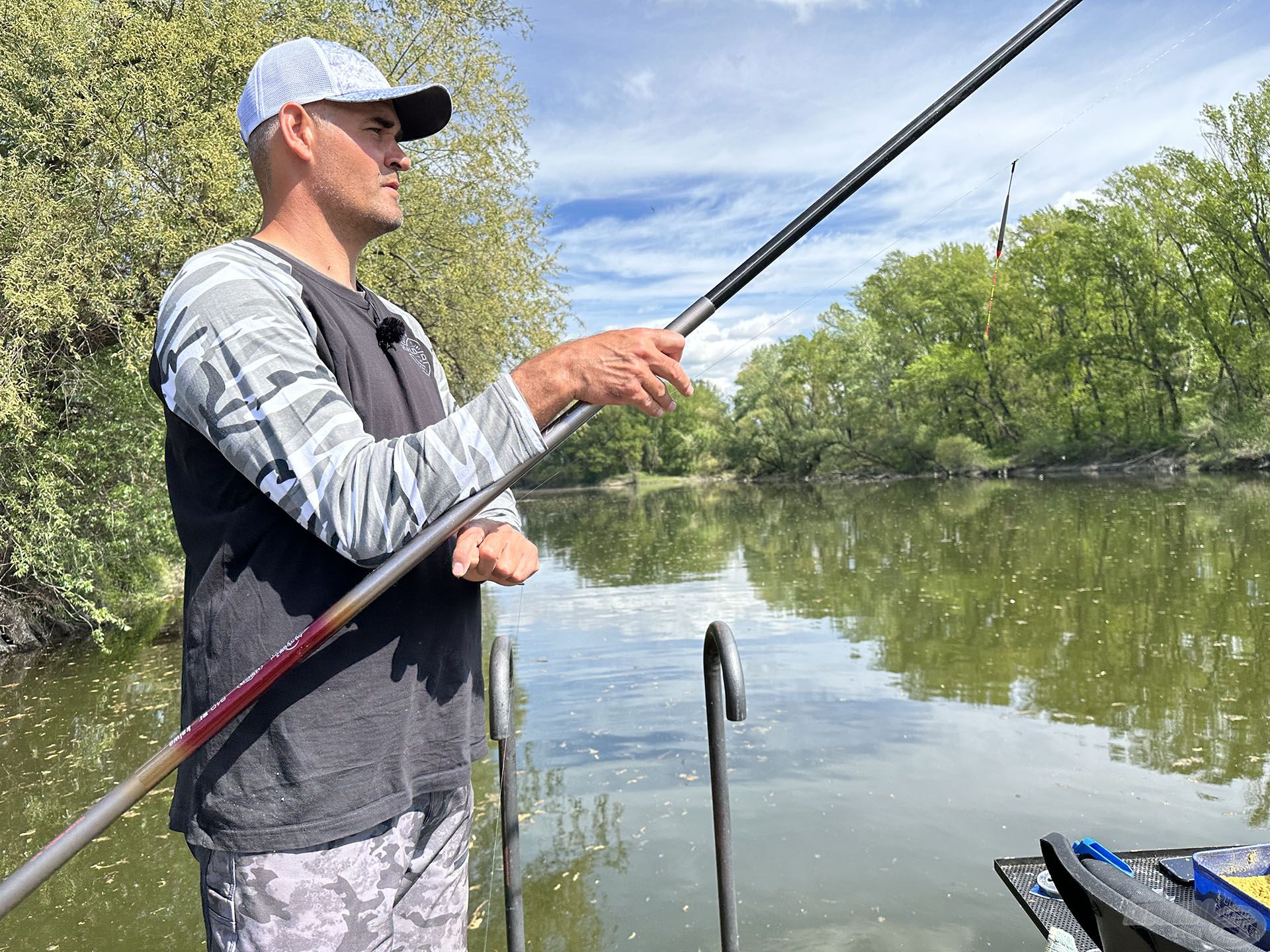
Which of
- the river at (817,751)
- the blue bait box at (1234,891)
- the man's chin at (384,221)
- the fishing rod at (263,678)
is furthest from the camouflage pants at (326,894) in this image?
the river at (817,751)

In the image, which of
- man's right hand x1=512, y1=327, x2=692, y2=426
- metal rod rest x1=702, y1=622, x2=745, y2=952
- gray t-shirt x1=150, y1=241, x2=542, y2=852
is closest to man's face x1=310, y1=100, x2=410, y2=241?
gray t-shirt x1=150, y1=241, x2=542, y2=852

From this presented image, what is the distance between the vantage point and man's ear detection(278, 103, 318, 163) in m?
1.68

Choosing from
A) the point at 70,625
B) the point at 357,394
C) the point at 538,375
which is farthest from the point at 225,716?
the point at 70,625

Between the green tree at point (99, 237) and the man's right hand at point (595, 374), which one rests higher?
the green tree at point (99, 237)

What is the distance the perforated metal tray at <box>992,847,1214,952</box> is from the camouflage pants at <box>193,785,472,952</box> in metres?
1.74

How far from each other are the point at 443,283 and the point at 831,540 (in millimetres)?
9474

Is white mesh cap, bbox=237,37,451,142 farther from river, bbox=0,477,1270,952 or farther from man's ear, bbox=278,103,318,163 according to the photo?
river, bbox=0,477,1270,952

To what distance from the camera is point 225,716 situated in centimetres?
139

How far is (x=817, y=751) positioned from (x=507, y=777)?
4535 millimetres

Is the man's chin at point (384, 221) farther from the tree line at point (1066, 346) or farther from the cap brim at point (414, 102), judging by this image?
the tree line at point (1066, 346)

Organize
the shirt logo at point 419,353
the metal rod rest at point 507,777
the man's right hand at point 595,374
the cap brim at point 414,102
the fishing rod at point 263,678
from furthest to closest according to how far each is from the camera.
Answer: the metal rod rest at point 507,777, the shirt logo at point 419,353, the cap brim at point 414,102, the man's right hand at point 595,374, the fishing rod at point 263,678

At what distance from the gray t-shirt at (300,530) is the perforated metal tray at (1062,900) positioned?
6.15ft

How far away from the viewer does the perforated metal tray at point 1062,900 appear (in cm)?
254

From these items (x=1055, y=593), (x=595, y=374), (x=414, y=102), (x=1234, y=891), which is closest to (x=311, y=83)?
(x=414, y=102)
